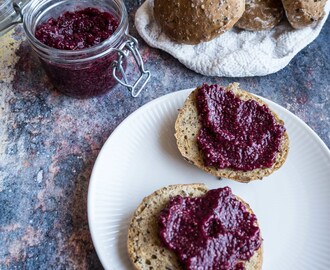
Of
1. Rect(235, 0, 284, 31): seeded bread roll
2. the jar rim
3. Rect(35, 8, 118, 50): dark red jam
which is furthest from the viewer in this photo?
Rect(235, 0, 284, 31): seeded bread roll

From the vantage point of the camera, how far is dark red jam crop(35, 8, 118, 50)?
8.12ft

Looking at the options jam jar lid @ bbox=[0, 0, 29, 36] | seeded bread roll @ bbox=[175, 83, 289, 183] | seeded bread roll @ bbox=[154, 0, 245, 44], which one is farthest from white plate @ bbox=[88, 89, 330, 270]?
jam jar lid @ bbox=[0, 0, 29, 36]

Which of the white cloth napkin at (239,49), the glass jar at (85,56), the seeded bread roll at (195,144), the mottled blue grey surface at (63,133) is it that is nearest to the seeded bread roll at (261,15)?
the white cloth napkin at (239,49)

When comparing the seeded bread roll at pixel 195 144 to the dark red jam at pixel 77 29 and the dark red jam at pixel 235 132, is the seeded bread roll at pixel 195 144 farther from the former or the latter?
the dark red jam at pixel 77 29

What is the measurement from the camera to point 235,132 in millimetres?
2316

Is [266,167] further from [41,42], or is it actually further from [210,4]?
[41,42]

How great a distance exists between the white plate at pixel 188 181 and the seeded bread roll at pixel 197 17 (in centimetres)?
38

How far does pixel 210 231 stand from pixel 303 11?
149cm

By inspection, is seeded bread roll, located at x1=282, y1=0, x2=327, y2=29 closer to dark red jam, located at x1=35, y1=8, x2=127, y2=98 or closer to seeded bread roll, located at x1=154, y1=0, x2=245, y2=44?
seeded bread roll, located at x1=154, y1=0, x2=245, y2=44

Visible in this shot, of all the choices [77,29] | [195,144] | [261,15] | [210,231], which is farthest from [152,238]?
[261,15]

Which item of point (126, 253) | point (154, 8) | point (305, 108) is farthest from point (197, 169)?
point (154, 8)

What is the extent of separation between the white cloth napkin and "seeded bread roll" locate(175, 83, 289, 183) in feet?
1.03

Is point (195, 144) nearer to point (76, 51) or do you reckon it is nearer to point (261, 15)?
point (76, 51)

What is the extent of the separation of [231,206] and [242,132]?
419mm
